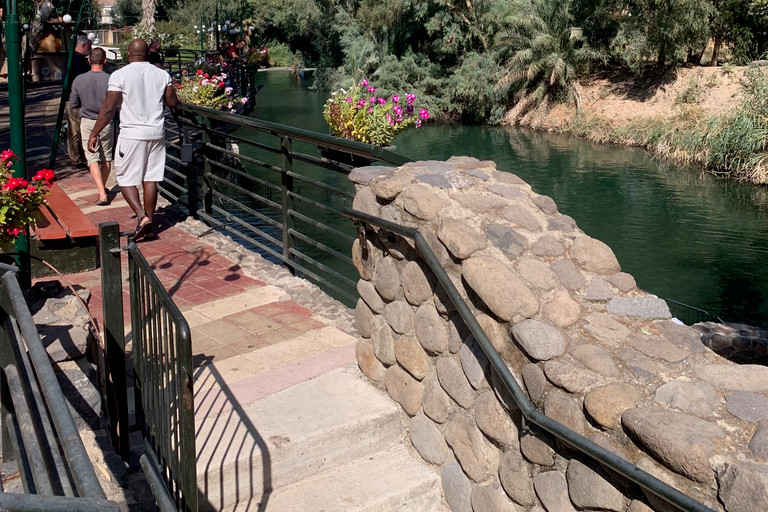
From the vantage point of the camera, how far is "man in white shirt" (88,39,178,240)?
670cm

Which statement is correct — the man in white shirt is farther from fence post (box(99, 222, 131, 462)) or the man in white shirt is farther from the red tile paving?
fence post (box(99, 222, 131, 462))

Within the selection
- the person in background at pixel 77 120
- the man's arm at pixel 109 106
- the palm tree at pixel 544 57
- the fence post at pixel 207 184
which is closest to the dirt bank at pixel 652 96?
the palm tree at pixel 544 57

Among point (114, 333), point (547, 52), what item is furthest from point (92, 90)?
point (547, 52)

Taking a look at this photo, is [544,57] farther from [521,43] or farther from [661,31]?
[661,31]

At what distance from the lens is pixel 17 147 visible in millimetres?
5195

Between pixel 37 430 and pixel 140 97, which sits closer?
pixel 37 430

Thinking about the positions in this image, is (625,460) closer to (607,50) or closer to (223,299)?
(223,299)

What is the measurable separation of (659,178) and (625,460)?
2161 centimetres

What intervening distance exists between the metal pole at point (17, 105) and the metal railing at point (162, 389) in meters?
1.60

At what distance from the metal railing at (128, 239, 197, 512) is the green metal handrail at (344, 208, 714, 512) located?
1.18 metres

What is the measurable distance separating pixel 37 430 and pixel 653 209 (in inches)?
754

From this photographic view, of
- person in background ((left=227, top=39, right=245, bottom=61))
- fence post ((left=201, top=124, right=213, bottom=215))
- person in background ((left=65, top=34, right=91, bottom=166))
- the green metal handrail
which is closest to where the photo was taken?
the green metal handrail

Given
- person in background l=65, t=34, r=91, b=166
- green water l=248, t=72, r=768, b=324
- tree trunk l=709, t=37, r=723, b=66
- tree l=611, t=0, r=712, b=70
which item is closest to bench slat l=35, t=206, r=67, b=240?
person in background l=65, t=34, r=91, b=166

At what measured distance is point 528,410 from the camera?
315 cm
